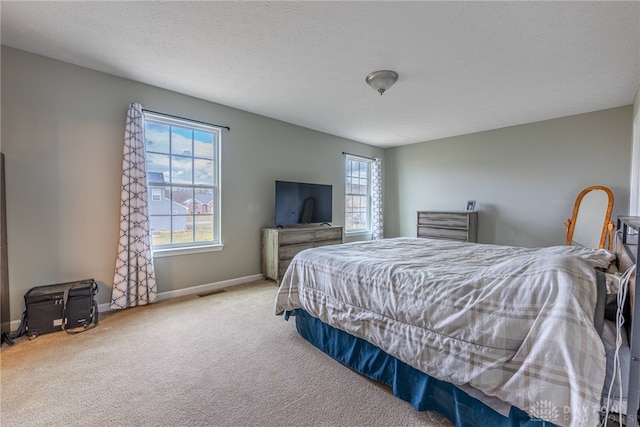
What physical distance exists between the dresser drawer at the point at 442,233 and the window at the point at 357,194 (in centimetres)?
122

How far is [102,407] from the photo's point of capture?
1493mm

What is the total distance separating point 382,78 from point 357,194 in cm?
321

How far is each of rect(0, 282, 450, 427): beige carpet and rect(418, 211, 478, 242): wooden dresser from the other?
11.2ft

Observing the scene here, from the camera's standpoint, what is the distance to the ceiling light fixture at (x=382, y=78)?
8.57ft

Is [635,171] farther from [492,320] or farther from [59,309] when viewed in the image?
[59,309]

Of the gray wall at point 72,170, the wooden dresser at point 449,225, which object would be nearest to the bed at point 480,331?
the gray wall at point 72,170

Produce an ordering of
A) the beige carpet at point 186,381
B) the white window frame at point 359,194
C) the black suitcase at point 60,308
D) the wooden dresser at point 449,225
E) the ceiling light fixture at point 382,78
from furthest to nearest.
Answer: the white window frame at point 359,194, the wooden dresser at point 449,225, the ceiling light fixture at point 382,78, the black suitcase at point 60,308, the beige carpet at point 186,381

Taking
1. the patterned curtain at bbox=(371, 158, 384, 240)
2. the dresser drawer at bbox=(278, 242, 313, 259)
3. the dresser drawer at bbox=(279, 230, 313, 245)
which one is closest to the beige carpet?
the dresser drawer at bbox=(278, 242, 313, 259)

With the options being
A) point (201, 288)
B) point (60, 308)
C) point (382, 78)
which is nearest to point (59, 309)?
point (60, 308)

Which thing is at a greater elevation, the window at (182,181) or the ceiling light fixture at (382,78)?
the ceiling light fixture at (382,78)

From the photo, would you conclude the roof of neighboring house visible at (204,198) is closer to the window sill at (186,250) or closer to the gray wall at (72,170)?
the gray wall at (72,170)

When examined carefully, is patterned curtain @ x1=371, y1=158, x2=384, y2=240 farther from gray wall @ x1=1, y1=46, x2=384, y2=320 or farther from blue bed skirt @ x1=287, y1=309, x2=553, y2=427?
blue bed skirt @ x1=287, y1=309, x2=553, y2=427

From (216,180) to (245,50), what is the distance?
182 centimetres

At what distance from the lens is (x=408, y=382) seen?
155 centimetres
